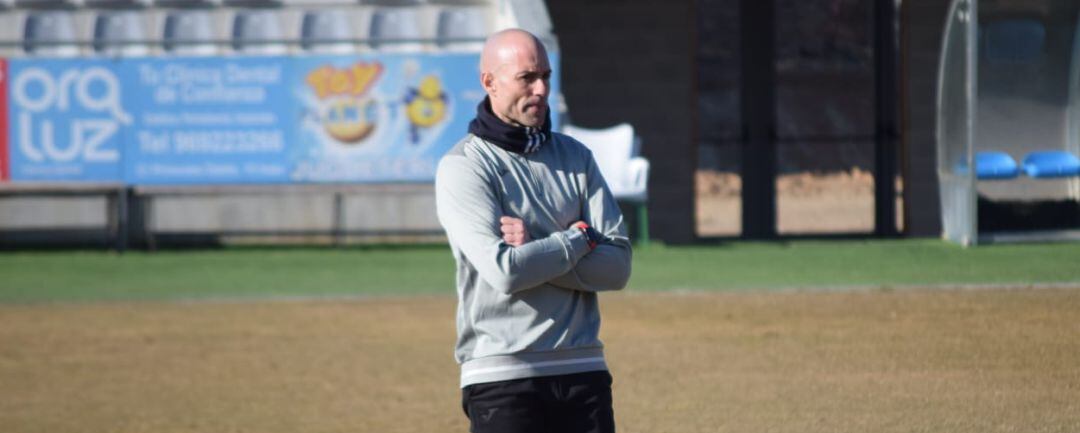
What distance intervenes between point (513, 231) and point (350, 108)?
14.3 metres

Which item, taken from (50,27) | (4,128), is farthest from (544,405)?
(50,27)

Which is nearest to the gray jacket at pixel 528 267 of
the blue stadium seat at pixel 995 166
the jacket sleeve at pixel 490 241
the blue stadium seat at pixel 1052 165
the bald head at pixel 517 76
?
the jacket sleeve at pixel 490 241

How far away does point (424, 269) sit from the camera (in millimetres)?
16125

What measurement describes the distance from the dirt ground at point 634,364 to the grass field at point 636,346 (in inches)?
0.9

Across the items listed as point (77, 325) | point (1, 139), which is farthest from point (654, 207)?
point (77, 325)

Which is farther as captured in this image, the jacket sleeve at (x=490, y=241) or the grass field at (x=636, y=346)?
the grass field at (x=636, y=346)

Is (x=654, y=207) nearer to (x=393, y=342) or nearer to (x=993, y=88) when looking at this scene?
(x=993, y=88)

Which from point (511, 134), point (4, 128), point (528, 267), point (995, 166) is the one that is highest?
point (4, 128)

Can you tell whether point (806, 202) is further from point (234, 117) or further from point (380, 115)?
point (234, 117)

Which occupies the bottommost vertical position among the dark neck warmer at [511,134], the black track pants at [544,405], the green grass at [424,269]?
the green grass at [424,269]

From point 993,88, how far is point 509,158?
45.9 feet

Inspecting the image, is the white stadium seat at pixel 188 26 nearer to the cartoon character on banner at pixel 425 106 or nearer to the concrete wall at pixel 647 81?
the cartoon character on banner at pixel 425 106

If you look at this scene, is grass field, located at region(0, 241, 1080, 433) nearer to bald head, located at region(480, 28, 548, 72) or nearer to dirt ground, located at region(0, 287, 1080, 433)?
dirt ground, located at region(0, 287, 1080, 433)

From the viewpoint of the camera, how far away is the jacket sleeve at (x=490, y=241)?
12.7 feet
